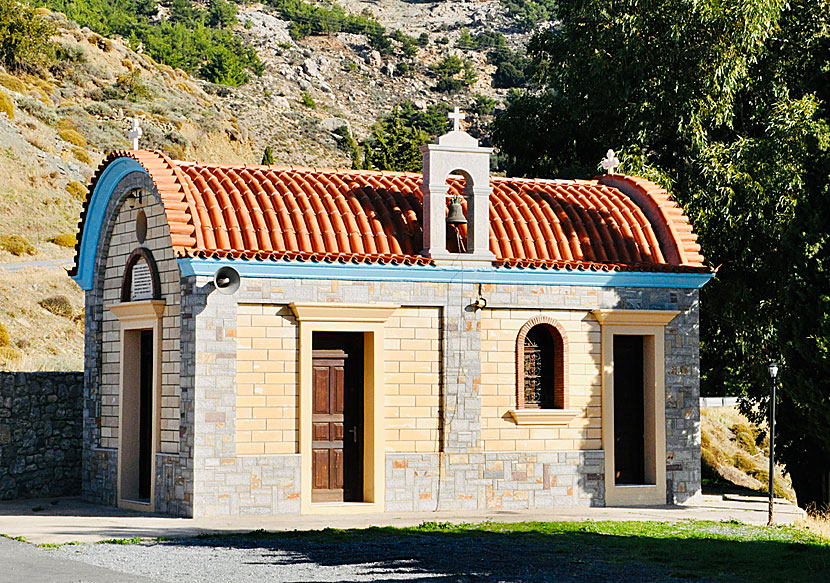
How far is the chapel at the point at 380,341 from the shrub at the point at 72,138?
36.1m

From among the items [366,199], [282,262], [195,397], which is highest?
[366,199]

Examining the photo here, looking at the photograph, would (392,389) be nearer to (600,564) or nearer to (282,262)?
(282,262)

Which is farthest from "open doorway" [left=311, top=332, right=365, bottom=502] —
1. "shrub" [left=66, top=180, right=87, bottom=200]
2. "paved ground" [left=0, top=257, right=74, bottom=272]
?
"shrub" [left=66, top=180, right=87, bottom=200]

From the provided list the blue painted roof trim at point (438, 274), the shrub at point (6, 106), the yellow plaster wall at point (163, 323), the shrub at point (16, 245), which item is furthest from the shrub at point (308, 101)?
the blue painted roof trim at point (438, 274)

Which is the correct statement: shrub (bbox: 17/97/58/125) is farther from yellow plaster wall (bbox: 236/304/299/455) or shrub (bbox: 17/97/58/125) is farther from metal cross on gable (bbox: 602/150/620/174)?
yellow plaster wall (bbox: 236/304/299/455)

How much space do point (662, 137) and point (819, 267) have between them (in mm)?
7470

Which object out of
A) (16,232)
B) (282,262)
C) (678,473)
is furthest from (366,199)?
(16,232)

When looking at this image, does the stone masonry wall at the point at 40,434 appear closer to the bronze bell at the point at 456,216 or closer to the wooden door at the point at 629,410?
the bronze bell at the point at 456,216

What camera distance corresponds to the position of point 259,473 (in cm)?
1605

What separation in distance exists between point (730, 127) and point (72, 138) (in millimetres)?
37671

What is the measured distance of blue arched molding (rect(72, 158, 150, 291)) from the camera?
1836 cm

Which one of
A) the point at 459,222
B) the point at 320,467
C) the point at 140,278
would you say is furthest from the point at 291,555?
the point at 459,222

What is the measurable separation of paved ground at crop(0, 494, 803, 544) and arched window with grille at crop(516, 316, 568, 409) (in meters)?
1.67

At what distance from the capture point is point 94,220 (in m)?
18.9
